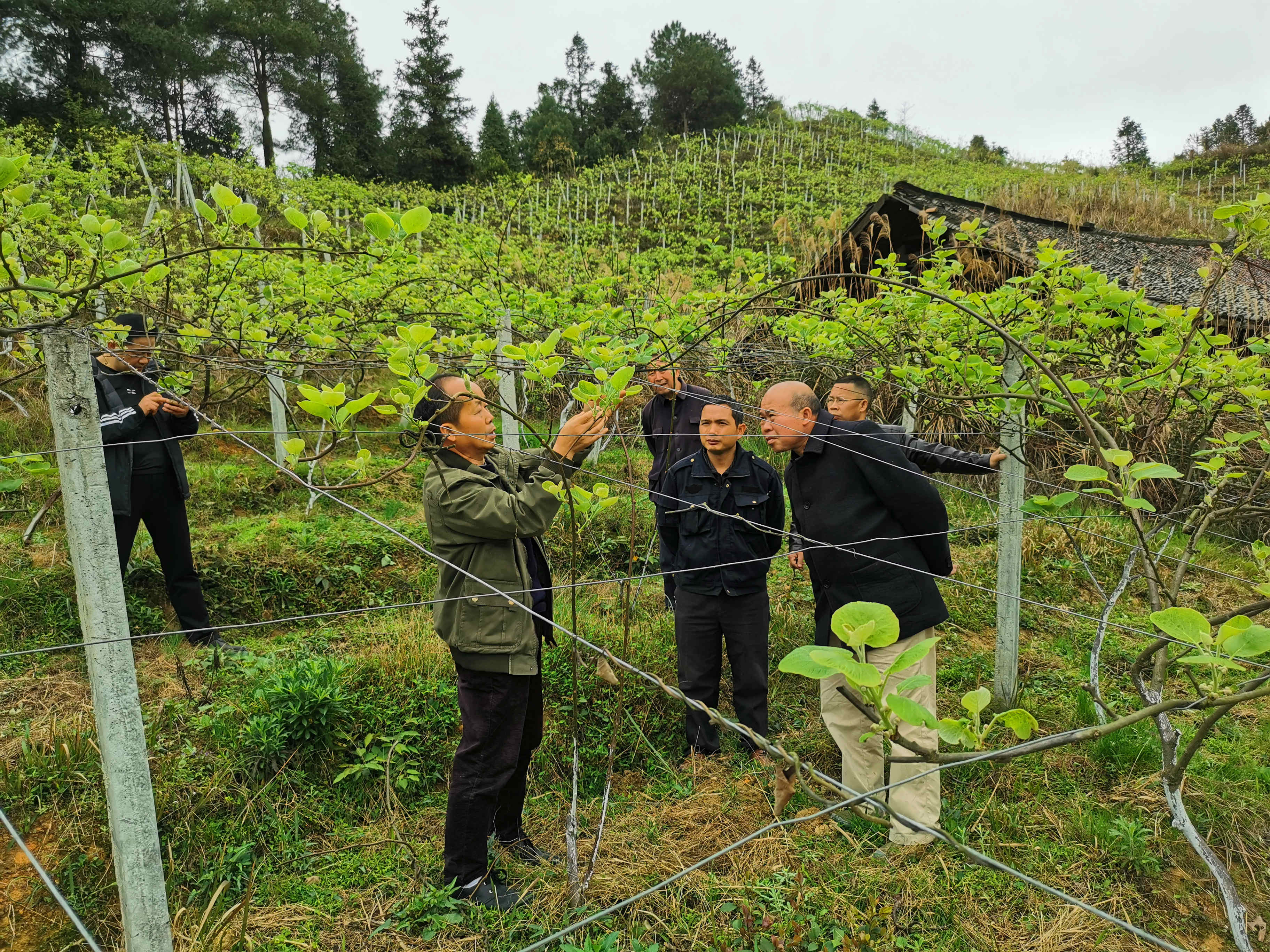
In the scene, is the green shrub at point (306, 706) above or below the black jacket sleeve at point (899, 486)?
below

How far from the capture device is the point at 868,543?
246 cm

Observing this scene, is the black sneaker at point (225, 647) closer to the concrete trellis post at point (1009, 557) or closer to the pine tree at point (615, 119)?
the concrete trellis post at point (1009, 557)

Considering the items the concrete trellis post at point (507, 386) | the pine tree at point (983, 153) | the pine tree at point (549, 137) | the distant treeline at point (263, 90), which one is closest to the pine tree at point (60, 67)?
the distant treeline at point (263, 90)

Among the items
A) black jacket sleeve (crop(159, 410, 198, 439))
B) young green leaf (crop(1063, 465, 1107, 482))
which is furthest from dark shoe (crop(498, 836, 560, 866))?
black jacket sleeve (crop(159, 410, 198, 439))

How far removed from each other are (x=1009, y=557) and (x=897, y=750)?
3.64 feet

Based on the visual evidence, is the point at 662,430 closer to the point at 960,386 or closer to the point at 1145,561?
the point at 960,386

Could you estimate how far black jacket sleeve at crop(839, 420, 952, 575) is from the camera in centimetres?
255

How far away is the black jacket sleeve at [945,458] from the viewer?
9.18 ft

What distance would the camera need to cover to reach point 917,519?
258cm

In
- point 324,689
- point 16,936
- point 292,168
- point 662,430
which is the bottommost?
point 16,936

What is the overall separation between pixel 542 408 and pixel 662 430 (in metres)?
4.01

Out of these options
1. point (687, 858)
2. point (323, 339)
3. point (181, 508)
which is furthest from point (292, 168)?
point (687, 858)

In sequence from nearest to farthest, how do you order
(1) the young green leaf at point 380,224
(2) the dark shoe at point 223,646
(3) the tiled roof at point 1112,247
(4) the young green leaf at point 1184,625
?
1. (4) the young green leaf at point 1184,625
2. (1) the young green leaf at point 380,224
3. (2) the dark shoe at point 223,646
4. (3) the tiled roof at point 1112,247

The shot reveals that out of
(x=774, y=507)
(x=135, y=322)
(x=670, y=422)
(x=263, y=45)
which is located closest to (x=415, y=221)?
(x=774, y=507)
